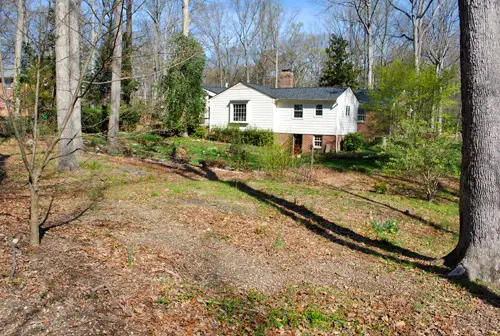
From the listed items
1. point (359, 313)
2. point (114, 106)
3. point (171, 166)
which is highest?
point (114, 106)

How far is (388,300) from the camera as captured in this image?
4625 millimetres

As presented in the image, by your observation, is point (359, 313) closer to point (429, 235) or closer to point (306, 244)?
point (306, 244)

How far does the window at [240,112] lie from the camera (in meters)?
26.9

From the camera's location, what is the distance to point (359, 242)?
271 inches

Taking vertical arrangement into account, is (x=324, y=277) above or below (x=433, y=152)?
below

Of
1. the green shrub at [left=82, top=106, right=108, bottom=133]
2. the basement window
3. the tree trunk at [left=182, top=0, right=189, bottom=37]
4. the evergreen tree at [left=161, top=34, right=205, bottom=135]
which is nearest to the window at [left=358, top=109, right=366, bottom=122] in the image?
the basement window

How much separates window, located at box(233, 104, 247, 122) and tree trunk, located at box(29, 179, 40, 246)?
22.6 meters

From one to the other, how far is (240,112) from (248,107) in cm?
76

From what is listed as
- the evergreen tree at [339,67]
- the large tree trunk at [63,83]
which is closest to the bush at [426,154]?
the large tree trunk at [63,83]

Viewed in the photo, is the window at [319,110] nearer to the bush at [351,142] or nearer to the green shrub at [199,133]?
the bush at [351,142]

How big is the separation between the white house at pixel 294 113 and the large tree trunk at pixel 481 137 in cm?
2007

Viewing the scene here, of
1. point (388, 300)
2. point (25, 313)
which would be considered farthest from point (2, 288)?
point (388, 300)

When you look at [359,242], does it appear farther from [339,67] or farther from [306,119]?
[339,67]

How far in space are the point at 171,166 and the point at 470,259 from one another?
34.0 ft
